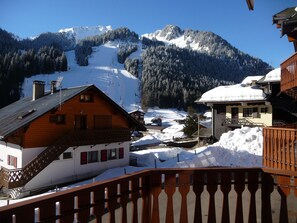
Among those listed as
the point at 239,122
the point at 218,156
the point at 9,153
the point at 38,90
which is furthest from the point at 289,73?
the point at 38,90

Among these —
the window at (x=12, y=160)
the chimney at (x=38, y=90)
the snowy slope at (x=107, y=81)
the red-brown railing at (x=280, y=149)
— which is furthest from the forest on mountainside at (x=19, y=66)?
the red-brown railing at (x=280, y=149)

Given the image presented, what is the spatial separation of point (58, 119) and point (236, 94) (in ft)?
65.7

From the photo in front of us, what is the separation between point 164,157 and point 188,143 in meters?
10.8

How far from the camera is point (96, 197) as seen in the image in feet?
10.2

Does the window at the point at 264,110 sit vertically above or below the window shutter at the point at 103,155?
above

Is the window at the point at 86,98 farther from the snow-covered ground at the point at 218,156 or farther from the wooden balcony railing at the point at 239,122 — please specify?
the wooden balcony railing at the point at 239,122

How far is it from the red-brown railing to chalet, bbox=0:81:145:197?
17.6 meters

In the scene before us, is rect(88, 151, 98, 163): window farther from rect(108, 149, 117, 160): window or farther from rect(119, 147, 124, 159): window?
rect(119, 147, 124, 159): window

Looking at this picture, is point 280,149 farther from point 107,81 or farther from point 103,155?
point 107,81

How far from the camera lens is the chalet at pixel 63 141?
70.0 feet

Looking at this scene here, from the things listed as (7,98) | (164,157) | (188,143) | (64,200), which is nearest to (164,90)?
(7,98)

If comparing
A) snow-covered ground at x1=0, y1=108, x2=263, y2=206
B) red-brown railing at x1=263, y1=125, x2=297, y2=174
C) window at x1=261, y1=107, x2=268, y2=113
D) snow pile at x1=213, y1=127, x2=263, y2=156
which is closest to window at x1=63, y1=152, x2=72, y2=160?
snow-covered ground at x1=0, y1=108, x2=263, y2=206

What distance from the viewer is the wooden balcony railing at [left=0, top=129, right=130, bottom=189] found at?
20188 mm

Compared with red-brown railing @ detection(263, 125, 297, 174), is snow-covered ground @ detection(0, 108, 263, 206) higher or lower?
lower
